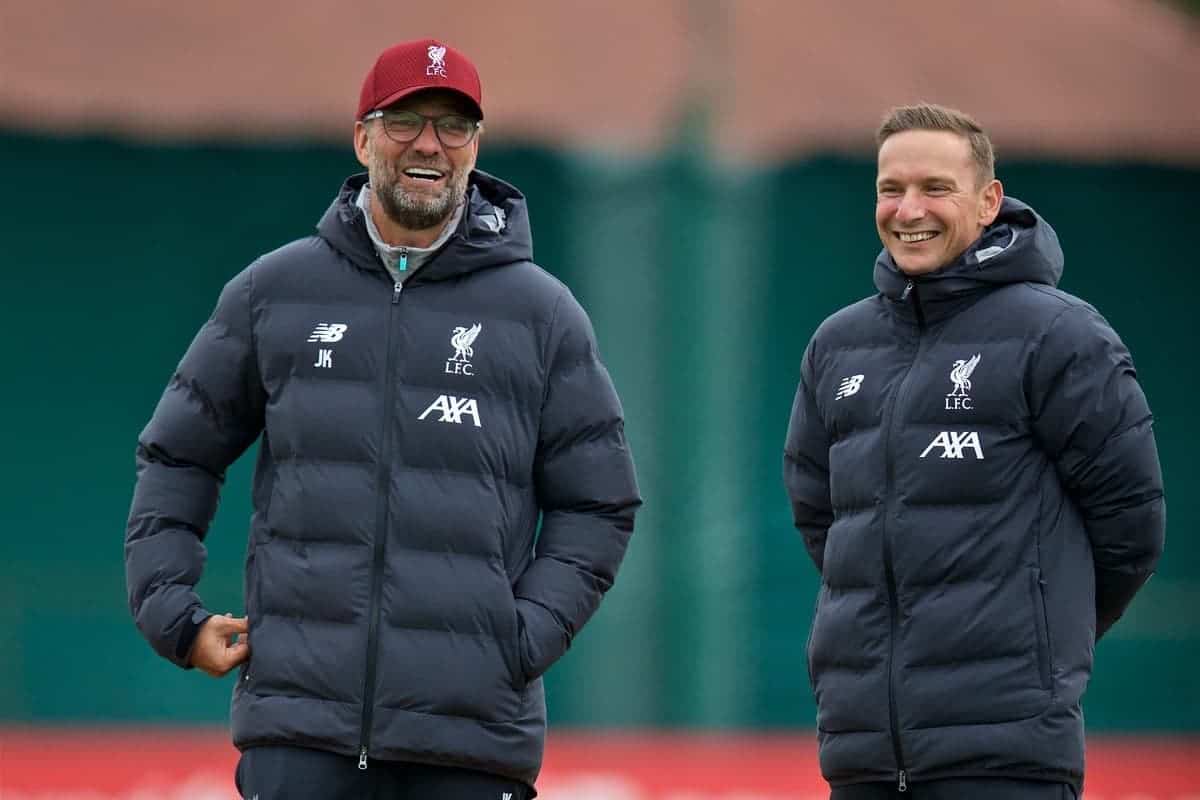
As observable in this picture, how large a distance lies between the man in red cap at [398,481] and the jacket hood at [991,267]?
0.62m

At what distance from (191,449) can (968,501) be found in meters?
1.48

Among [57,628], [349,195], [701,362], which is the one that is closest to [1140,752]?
[701,362]

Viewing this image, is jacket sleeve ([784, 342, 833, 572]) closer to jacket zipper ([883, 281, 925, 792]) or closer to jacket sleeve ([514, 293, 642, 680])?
jacket zipper ([883, 281, 925, 792])

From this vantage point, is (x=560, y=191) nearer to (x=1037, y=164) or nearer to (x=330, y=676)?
(x=1037, y=164)

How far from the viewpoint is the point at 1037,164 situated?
486 inches

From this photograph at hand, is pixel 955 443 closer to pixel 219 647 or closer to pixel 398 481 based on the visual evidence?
pixel 398 481

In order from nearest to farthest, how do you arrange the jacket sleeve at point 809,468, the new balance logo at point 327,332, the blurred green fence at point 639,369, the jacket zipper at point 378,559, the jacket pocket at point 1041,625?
the jacket zipper at point 378,559
the jacket pocket at point 1041,625
the new balance logo at point 327,332
the jacket sleeve at point 809,468
the blurred green fence at point 639,369

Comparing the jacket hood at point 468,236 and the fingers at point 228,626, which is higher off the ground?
the jacket hood at point 468,236

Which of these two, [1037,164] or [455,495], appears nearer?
[455,495]

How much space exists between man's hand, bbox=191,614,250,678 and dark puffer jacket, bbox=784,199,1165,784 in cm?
110

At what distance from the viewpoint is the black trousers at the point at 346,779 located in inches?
163

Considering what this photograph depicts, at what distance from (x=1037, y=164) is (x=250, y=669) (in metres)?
8.80

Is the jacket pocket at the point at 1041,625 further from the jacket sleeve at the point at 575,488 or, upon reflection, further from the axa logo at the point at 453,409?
the axa logo at the point at 453,409

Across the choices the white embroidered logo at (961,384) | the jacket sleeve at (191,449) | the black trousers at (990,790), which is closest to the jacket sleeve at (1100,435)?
the white embroidered logo at (961,384)
